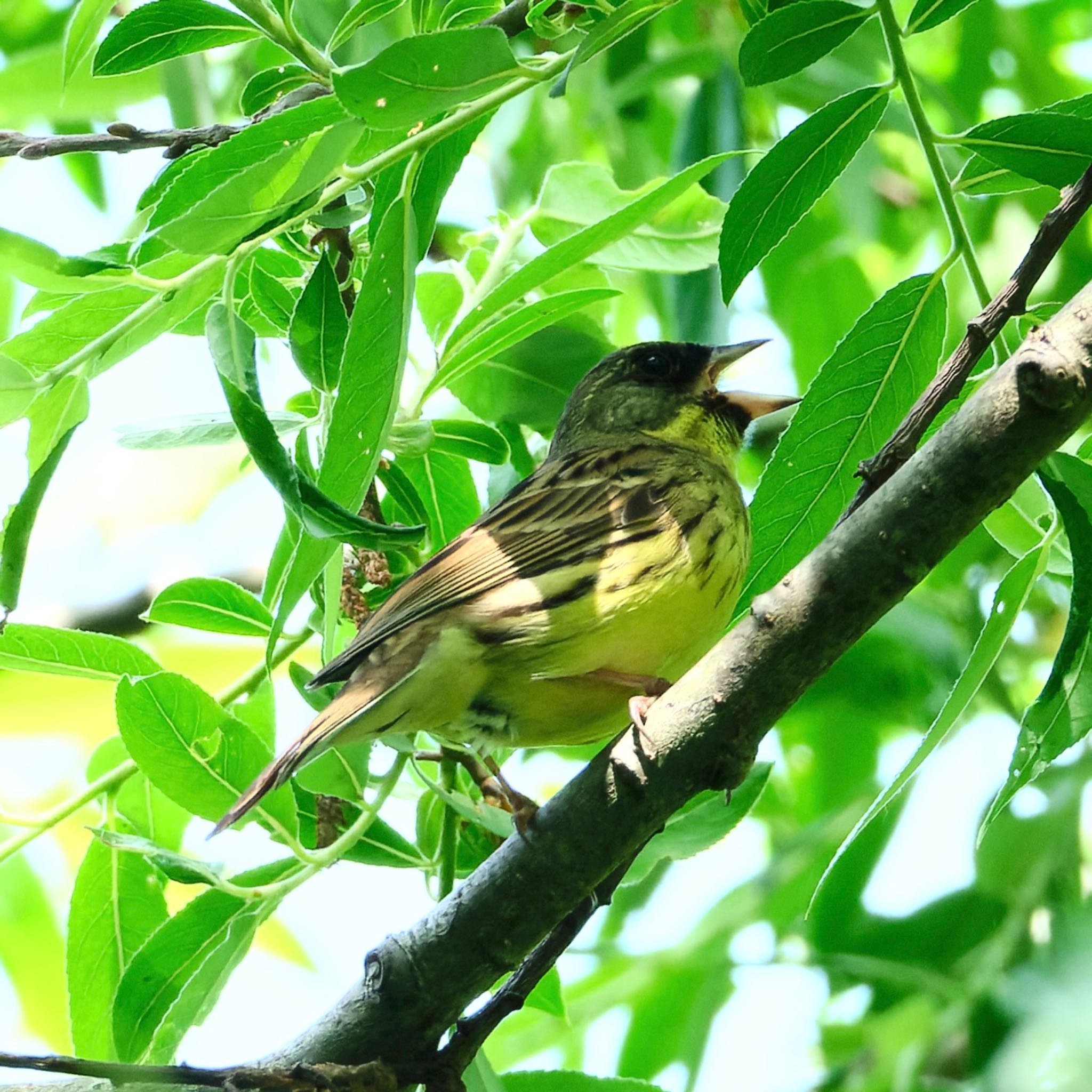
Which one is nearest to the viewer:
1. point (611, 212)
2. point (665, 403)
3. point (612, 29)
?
point (612, 29)

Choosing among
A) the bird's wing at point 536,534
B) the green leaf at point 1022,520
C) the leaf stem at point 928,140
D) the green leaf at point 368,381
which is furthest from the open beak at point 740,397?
the green leaf at point 368,381

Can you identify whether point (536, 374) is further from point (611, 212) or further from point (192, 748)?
point (192, 748)

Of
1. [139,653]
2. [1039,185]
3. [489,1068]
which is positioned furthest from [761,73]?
[489,1068]

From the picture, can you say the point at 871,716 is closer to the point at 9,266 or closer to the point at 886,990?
the point at 886,990

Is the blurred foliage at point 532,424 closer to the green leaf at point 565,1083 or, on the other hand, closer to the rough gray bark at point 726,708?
the green leaf at point 565,1083

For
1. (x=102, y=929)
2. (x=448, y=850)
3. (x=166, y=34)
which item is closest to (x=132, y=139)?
(x=166, y=34)

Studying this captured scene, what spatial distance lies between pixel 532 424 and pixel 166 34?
1.15 meters

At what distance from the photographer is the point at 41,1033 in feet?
12.5

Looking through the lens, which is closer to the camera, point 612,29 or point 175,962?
point 612,29

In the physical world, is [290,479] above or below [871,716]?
above

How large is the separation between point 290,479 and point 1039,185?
115 centimetres

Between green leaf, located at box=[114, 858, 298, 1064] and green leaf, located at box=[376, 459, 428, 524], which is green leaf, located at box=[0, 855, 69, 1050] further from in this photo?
green leaf, located at box=[376, 459, 428, 524]

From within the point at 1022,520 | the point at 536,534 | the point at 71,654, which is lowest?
the point at 1022,520

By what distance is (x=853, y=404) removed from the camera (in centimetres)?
228
